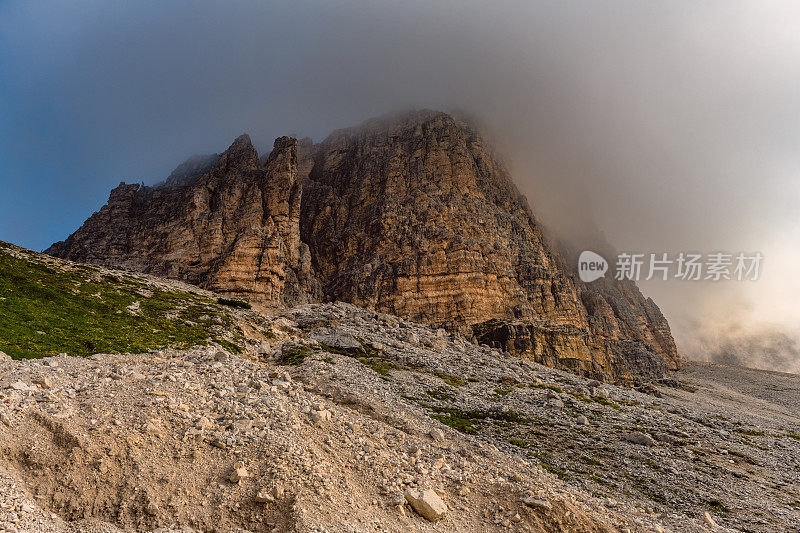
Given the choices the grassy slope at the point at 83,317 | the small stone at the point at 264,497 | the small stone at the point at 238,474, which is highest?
the grassy slope at the point at 83,317

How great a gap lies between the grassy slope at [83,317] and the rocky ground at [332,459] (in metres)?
2.26

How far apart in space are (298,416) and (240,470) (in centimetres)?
451

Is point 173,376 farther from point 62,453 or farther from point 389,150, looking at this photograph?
point 389,150

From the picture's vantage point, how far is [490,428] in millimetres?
21422

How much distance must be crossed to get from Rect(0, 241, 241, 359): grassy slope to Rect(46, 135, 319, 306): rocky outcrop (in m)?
44.3

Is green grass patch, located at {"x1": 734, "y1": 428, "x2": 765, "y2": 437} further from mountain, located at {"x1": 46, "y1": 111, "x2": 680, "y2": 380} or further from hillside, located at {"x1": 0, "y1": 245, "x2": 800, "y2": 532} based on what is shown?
mountain, located at {"x1": 46, "y1": 111, "x2": 680, "y2": 380}

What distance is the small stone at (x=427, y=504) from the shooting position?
11039 millimetres

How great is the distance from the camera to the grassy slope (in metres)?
20.6

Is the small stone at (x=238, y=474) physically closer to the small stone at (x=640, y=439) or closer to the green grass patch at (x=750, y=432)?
the small stone at (x=640, y=439)

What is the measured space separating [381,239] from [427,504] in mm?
101715

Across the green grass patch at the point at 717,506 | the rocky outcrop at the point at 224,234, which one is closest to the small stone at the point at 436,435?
the green grass patch at the point at 717,506

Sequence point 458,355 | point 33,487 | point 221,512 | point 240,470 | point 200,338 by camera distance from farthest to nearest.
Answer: point 458,355 → point 200,338 → point 240,470 → point 221,512 → point 33,487

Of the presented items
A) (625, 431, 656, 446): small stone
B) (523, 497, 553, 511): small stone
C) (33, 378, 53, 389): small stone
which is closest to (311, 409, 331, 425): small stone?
(523, 497, 553, 511): small stone

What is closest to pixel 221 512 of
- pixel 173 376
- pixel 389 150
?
pixel 173 376
